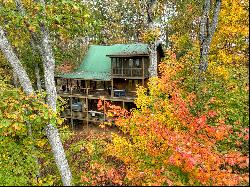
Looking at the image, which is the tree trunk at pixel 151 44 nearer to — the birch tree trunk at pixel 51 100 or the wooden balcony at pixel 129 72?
the birch tree trunk at pixel 51 100

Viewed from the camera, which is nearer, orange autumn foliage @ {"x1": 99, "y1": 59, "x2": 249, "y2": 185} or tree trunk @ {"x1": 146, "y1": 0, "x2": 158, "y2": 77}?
orange autumn foliage @ {"x1": 99, "y1": 59, "x2": 249, "y2": 185}

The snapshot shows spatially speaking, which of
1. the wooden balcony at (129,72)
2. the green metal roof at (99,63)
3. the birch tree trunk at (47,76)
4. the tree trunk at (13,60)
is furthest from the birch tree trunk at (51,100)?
the green metal roof at (99,63)

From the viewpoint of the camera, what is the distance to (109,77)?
31.6 m

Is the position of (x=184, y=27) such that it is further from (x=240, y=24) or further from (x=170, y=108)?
(x=170, y=108)

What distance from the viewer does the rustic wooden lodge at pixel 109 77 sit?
98.1 feet

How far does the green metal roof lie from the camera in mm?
31856

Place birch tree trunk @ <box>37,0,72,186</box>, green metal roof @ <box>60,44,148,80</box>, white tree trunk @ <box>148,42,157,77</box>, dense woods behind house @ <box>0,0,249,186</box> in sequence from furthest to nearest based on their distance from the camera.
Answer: green metal roof @ <box>60,44,148,80</box>, white tree trunk @ <box>148,42,157,77</box>, birch tree trunk @ <box>37,0,72,186</box>, dense woods behind house @ <box>0,0,249,186</box>

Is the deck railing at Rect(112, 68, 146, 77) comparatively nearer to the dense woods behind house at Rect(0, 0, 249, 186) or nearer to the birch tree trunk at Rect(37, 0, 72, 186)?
the dense woods behind house at Rect(0, 0, 249, 186)

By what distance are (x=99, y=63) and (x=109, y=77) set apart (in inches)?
141

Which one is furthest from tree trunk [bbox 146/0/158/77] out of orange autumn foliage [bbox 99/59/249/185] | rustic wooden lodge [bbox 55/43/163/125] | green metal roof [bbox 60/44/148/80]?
green metal roof [bbox 60/44/148/80]

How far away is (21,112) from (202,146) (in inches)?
265

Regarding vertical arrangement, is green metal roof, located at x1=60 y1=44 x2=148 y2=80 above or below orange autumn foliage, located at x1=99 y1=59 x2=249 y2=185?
above

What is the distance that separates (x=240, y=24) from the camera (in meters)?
21.8

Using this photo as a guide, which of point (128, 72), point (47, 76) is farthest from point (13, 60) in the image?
point (128, 72)
